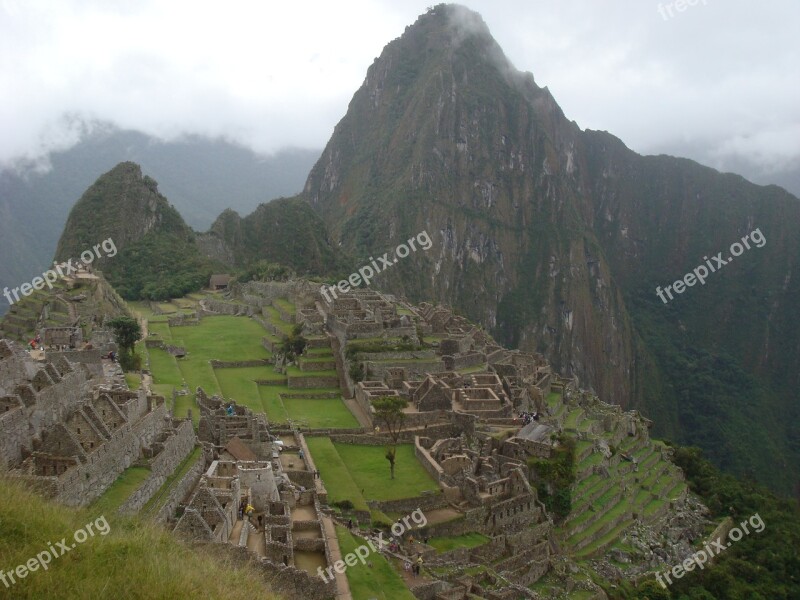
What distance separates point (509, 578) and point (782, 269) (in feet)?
579

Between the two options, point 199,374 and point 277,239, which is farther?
point 277,239

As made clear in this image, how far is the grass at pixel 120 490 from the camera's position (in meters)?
14.7

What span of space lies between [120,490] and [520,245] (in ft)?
469

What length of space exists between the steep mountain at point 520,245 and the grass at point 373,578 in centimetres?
9908

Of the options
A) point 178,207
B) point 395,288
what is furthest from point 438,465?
point 395,288

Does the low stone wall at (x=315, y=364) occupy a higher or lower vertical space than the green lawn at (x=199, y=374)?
lower

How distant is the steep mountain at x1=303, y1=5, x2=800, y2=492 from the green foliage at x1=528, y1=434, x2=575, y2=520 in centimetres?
9000

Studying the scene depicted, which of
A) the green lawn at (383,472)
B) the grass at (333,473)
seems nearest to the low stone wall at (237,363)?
→ the grass at (333,473)

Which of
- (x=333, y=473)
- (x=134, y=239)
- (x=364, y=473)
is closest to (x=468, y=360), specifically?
(x=364, y=473)

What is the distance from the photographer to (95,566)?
372 inches

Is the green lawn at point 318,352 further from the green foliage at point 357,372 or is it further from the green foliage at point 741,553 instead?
the green foliage at point 741,553

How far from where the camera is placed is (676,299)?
585ft

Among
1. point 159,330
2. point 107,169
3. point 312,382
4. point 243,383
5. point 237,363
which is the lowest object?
point 312,382

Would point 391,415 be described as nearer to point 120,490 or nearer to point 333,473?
point 333,473
